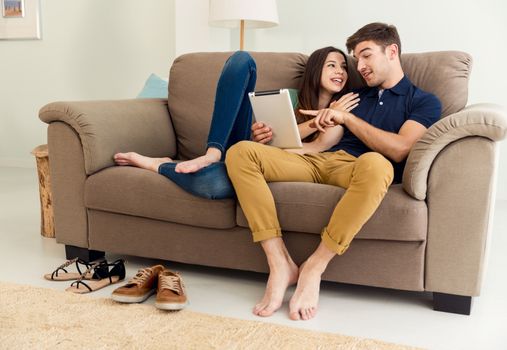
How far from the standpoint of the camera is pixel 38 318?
1.73m

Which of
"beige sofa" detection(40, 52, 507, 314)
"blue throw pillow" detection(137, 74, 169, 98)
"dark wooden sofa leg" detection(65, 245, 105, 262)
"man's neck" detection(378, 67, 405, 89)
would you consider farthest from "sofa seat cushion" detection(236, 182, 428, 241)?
"blue throw pillow" detection(137, 74, 169, 98)

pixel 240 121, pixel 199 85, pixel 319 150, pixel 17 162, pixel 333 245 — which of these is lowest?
pixel 17 162

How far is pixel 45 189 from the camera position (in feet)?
8.84

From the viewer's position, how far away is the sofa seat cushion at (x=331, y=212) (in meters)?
1.83

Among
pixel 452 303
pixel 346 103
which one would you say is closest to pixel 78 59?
pixel 346 103

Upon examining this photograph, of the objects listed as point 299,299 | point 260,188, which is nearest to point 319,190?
point 260,188

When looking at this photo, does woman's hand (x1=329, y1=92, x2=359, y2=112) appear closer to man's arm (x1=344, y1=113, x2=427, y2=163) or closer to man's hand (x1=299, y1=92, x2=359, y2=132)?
man's hand (x1=299, y1=92, x2=359, y2=132)

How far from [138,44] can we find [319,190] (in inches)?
123

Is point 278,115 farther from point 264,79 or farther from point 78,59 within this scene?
point 78,59

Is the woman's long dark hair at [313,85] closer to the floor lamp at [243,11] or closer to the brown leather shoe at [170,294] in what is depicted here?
the brown leather shoe at [170,294]

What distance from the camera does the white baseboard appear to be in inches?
203

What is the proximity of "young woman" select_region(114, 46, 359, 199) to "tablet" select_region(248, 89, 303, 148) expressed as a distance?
34 millimetres

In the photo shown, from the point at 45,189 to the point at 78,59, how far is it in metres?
2.44

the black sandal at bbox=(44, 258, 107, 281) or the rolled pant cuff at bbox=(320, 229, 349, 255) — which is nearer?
the rolled pant cuff at bbox=(320, 229, 349, 255)
